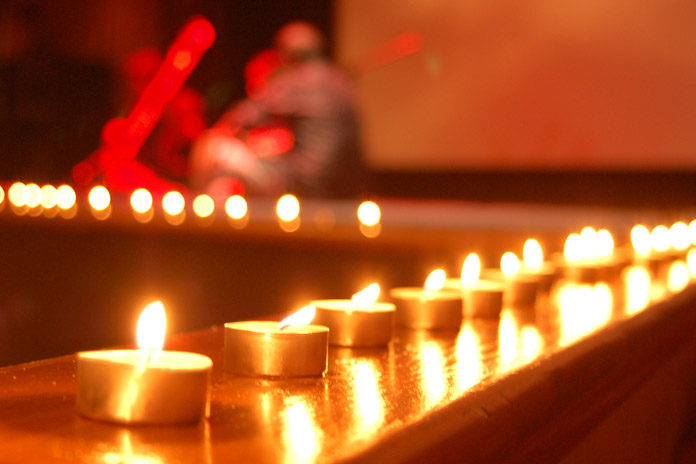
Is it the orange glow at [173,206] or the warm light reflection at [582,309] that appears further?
the orange glow at [173,206]

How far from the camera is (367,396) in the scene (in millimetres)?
462

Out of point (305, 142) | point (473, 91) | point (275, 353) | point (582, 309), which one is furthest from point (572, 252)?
point (473, 91)

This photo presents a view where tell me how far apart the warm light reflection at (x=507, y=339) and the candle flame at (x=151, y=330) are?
20 centimetres

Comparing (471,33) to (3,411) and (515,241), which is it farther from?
(3,411)

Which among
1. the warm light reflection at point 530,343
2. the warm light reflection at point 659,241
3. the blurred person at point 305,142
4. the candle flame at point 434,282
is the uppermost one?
A: the blurred person at point 305,142

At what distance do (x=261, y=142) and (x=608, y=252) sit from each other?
5486 mm

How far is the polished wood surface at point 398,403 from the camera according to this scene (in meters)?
0.34

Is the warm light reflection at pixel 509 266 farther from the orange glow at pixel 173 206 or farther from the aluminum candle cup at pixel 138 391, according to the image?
the orange glow at pixel 173 206

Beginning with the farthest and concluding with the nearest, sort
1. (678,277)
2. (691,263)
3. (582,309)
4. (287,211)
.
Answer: (287,211) < (691,263) < (678,277) < (582,309)

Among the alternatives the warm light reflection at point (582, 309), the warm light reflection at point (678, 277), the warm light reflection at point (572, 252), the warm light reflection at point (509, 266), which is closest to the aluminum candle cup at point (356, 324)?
the warm light reflection at point (582, 309)

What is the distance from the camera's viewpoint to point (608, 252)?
1.67 meters

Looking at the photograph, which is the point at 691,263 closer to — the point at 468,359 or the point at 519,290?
the point at 519,290

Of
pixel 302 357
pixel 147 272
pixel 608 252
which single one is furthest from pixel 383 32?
pixel 302 357

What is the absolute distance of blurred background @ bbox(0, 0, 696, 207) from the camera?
673 centimetres
